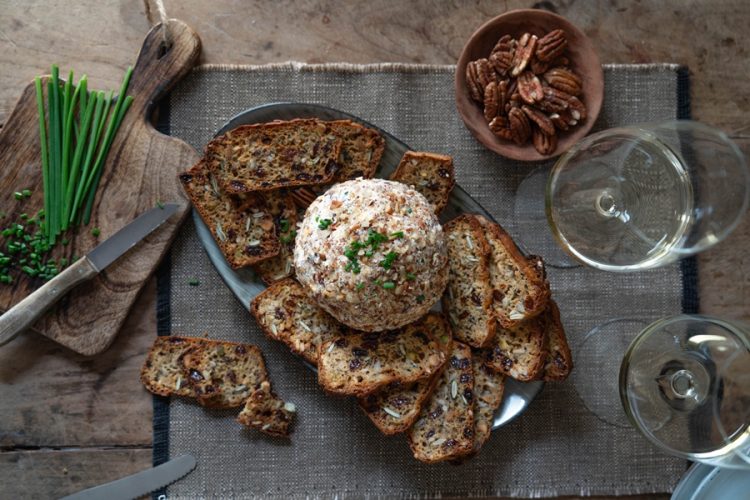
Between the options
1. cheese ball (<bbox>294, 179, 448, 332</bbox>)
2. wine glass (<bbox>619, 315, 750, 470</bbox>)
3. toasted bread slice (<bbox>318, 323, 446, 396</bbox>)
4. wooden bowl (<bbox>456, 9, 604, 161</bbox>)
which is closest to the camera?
wine glass (<bbox>619, 315, 750, 470</bbox>)

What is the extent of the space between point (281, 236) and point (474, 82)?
2.71ft

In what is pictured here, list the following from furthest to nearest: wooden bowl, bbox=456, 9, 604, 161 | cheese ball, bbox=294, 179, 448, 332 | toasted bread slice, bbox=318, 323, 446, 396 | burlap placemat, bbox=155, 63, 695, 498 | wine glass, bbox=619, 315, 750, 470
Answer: burlap placemat, bbox=155, 63, 695, 498 < wooden bowl, bbox=456, 9, 604, 161 < toasted bread slice, bbox=318, 323, 446, 396 < cheese ball, bbox=294, 179, 448, 332 < wine glass, bbox=619, 315, 750, 470

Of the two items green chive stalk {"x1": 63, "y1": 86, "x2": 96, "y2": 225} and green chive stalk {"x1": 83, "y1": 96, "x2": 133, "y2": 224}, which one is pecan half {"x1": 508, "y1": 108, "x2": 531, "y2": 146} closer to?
green chive stalk {"x1": 83, "y1": 96, "x2": 133, "y2": 224}

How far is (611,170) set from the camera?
82.7 inches

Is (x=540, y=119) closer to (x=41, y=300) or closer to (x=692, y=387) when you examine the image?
(x=692, y=387)

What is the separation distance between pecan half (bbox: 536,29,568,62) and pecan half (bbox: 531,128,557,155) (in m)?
0.24

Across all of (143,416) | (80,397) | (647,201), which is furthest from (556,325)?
(80,397)

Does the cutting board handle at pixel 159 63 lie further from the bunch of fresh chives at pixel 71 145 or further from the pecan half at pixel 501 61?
the pecan half at pixel 501 61

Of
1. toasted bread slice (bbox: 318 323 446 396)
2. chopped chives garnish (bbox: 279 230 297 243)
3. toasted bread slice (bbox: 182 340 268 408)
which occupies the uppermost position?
chopped chives garnish (bbox: 279 230 297 243)

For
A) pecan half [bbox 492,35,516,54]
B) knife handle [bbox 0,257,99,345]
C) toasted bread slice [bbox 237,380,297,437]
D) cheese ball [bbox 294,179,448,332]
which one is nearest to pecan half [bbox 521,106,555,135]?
pecan half [bbox 492,35,516,54]

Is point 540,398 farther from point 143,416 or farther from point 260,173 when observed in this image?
point 143,416

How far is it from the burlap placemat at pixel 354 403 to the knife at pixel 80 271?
0.13 metres

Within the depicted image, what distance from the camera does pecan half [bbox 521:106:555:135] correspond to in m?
2.28

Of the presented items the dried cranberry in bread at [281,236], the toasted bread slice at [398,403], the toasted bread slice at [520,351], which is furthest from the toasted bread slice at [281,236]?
the toasted bread slice at [520,351]
